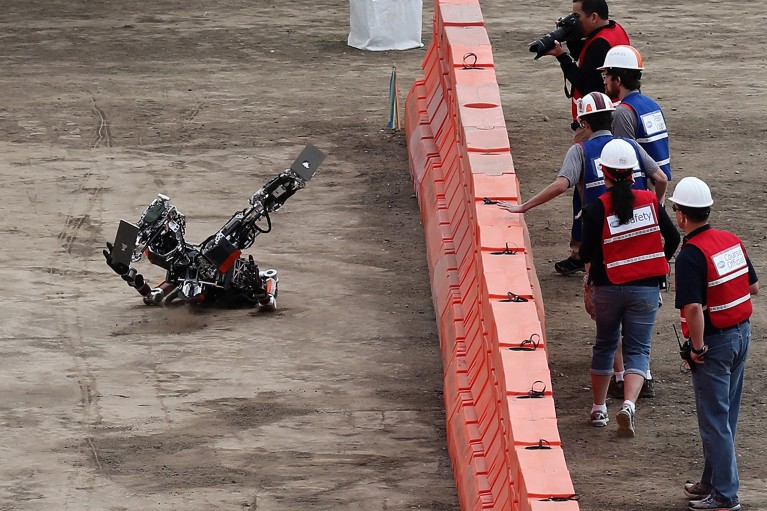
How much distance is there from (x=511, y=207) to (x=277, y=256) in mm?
3643

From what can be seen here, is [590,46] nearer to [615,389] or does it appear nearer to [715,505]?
[615,389]

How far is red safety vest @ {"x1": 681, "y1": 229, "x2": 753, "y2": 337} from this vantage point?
346 inches

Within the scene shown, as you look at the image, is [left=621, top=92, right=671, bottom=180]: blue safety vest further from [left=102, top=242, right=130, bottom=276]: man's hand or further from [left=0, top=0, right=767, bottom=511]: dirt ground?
[left=102, top=242, right=130, bottom=276]: man's hand

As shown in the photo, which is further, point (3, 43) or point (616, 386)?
point (3, 43)

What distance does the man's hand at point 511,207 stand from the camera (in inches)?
405

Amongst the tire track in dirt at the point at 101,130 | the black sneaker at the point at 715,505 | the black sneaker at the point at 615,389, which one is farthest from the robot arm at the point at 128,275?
the black sneaker at the point at 715,505

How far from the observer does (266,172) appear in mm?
15516

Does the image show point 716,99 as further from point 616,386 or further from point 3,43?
point 3,43

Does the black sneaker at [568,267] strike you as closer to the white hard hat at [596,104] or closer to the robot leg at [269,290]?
the robot leg at [269,290]

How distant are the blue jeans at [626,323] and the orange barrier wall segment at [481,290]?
1.89 feet

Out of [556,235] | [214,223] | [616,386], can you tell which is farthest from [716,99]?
[616,386]

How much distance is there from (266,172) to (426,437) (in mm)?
5979

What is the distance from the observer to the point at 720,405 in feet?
29.2

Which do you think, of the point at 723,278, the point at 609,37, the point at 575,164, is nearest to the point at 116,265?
the point at 575,164
